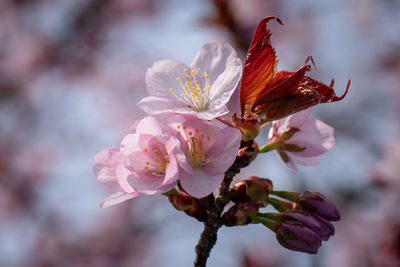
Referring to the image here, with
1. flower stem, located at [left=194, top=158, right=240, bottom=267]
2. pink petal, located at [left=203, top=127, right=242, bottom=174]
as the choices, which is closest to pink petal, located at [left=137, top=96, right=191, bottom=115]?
pink petal, located at [left=203, top=127, right=242, bottom=174]

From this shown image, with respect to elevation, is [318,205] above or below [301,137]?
below

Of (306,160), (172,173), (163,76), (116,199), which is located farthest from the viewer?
(306,160)

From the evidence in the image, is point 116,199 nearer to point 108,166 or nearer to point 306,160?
point 108,166

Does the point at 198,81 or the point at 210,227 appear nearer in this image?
the point at 210,227

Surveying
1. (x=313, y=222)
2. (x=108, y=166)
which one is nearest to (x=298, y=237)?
(x=313, y=222)

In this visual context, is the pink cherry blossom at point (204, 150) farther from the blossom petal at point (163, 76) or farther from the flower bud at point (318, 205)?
the flower bud at point (318, 205)

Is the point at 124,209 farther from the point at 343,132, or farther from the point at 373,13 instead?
the point at 373,13
